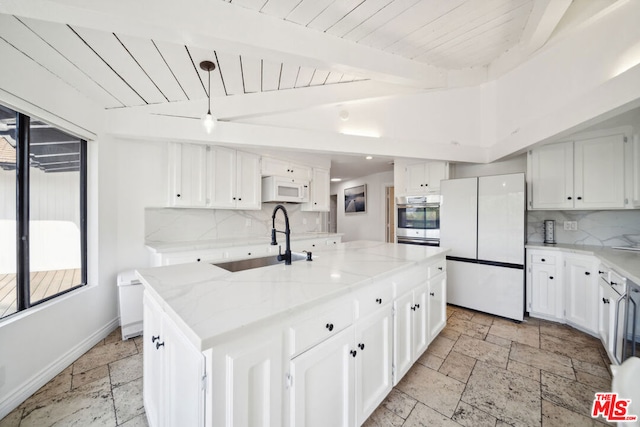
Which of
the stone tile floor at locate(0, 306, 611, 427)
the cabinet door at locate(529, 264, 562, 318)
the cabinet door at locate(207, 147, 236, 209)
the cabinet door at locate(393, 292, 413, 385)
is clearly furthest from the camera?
the cabinet door at locate(207, 147, 236, 209)

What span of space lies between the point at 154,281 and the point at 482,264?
358 centimetres

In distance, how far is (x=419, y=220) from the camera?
12.7 feet

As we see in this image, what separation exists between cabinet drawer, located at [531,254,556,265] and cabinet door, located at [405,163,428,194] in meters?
1.58

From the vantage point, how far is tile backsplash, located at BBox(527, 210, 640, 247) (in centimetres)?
286

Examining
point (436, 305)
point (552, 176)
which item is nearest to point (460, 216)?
point (552, 176)

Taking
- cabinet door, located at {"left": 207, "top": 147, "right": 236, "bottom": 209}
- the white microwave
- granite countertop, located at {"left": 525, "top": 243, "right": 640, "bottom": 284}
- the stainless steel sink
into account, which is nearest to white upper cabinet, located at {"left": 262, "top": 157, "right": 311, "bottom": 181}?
the white microwave

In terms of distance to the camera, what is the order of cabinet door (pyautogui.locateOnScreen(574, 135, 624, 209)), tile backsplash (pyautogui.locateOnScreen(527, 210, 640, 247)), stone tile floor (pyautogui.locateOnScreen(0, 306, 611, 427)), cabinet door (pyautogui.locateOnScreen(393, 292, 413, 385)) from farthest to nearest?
tile backsplash (pyautogui.locateOnScreen(527, 210, 640, 247)) < cabinet door (pyautogui.locateOnScreen(574, 135, 624, 209)) < cabinet door (pyautogui.locateOnScreen(393, 292, 413, 385)) < stone tile floor (pyautogui.locateOnScreen(0, 306, 611, 427))

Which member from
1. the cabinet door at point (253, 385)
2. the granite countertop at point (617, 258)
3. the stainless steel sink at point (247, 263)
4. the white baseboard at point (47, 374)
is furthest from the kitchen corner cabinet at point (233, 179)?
the granite countertop at point (617, 258)

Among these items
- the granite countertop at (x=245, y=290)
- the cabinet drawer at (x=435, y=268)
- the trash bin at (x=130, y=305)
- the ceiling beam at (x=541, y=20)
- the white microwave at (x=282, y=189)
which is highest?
the ceiling beam at (x=541, y=20)

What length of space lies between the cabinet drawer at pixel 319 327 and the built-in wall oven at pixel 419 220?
283 cm

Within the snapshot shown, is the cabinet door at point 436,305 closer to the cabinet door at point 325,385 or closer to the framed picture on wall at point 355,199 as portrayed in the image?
the cabinet door at point 325,385

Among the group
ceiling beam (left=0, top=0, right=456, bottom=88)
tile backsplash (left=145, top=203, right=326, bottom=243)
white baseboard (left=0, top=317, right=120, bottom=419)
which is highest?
ceiling beam (left=0, top=0, right=456, bottom=88)

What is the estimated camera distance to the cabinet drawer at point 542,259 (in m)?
2.97

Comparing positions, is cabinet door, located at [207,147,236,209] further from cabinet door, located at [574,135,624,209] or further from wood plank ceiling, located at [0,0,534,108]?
cabinet door, located at [574,135,624,209]
